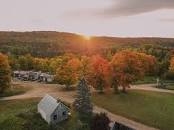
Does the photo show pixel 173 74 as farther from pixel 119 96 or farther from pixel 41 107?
pixel 41 107

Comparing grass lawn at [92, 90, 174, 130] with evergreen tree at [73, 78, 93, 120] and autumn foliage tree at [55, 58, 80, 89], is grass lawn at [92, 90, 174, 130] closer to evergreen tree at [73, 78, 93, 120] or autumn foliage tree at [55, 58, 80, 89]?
autumn foliage tree at [55, 58, 80, 89]

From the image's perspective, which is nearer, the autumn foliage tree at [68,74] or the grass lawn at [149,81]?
the autumn foliage tree at [68,74]

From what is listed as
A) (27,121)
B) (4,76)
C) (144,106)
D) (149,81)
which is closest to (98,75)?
A: (144,106)

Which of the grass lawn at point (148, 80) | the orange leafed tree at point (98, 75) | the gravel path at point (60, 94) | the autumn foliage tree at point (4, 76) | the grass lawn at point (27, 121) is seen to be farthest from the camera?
the grass lawn at point (148, 80)

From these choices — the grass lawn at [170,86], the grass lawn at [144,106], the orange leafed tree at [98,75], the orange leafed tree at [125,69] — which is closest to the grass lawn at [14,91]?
the orange leafed tree at [98,75]

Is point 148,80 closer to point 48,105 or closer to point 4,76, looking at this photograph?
point 4,76

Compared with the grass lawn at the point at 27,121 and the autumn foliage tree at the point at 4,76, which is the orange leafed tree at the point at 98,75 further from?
the grass lawn at the point at 27,121
